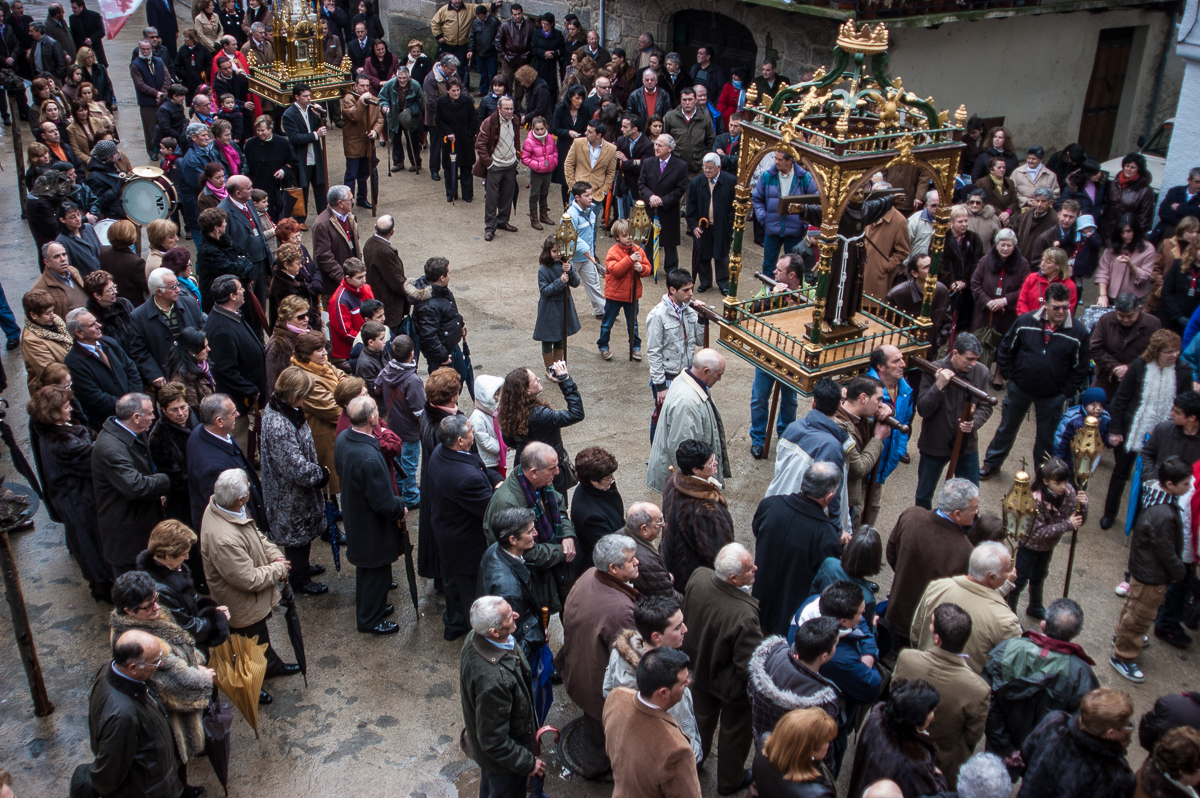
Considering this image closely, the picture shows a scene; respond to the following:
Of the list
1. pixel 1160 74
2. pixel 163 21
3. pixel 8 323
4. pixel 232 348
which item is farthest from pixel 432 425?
pixel 163 21

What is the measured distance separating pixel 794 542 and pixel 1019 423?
11.9 feet

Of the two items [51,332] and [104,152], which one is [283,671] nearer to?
[51,332]

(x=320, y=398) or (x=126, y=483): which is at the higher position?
(x=320, y=398)

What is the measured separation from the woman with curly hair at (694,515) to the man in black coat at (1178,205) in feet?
23.1

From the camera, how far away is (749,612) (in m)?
4.72

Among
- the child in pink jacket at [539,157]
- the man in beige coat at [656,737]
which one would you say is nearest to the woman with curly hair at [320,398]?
the man in beige coat at [656,737]

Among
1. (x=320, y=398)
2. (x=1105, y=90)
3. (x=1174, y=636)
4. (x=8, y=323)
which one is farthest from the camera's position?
(x=1105, y=90)

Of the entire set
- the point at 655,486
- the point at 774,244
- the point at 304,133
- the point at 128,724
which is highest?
the point at 304,133

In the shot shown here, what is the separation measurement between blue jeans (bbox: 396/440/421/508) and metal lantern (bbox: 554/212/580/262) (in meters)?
2.34

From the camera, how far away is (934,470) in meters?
7.34

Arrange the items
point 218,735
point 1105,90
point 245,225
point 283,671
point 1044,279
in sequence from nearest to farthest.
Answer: point 218,735
point 283,671
point 1044,279
point 245,225
point 1105,90

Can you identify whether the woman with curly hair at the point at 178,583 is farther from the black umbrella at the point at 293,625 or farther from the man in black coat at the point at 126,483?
the man in black coat at the point at 126,483

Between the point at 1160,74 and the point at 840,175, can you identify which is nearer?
the point at 840,175

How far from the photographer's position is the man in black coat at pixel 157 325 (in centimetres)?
739
